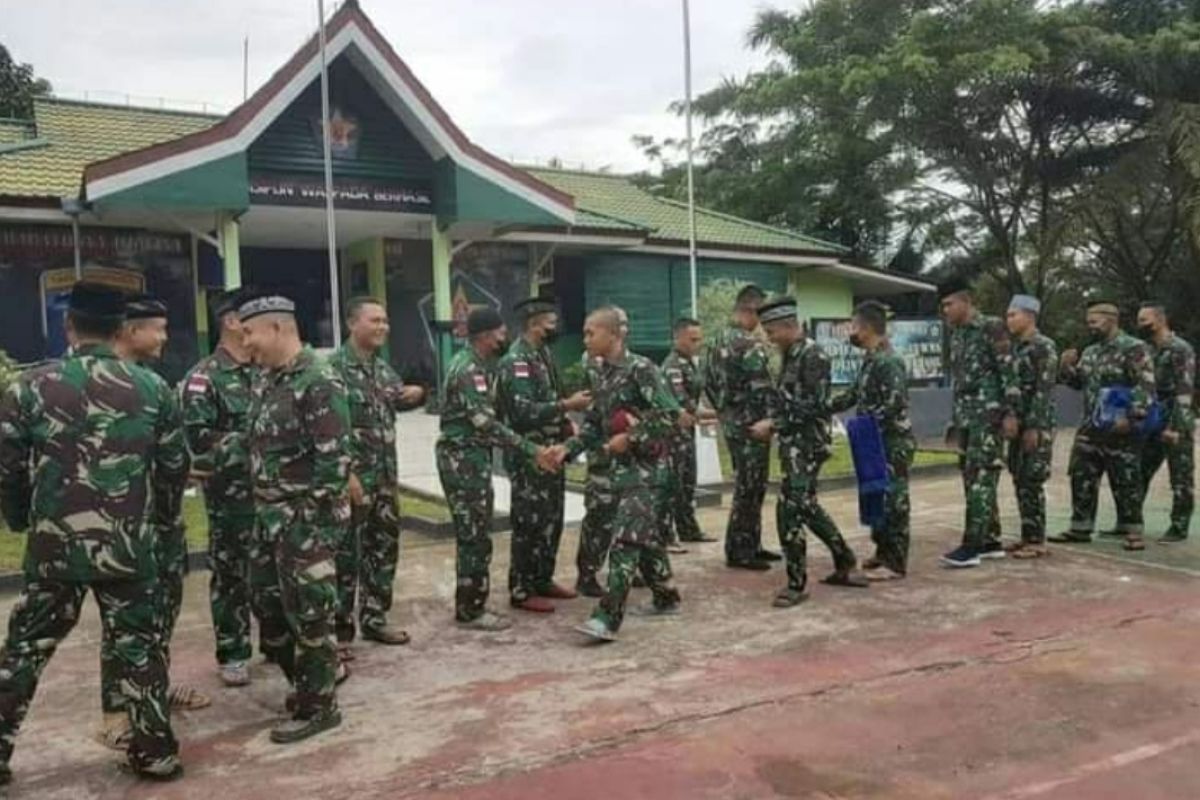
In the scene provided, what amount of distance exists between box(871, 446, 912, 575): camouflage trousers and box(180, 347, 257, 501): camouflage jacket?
12.3ft

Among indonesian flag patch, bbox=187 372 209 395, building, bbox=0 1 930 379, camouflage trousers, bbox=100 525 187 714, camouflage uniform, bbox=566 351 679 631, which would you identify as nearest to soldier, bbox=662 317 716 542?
camouflage uniform, bbox=566 351 679 631

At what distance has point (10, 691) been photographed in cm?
360

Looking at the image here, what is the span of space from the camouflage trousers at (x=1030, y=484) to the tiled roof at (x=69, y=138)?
10.6 m

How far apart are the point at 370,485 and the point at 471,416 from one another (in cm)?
64

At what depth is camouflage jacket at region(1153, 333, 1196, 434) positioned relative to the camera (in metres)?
7.54

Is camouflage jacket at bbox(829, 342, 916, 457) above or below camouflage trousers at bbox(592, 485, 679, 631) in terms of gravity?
above

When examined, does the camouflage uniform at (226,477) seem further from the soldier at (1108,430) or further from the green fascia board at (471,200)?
the green fascia board at (471,200)

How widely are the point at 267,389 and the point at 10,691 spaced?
4.40 ft

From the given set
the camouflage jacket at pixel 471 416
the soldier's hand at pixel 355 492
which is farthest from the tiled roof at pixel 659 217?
the soldier's hand at pixel 355 492

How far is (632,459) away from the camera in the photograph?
5336mm

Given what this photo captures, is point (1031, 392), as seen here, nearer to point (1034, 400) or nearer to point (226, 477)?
point (1034, 400)

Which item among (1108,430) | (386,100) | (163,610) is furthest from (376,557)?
(386,100)

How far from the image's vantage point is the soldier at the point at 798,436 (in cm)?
598

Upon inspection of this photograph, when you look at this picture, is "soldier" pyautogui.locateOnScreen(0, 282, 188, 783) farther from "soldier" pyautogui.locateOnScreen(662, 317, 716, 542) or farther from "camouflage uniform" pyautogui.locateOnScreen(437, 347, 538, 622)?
"soldier" pyautogui.locateOnScreen(662, 317, 716, 542)
